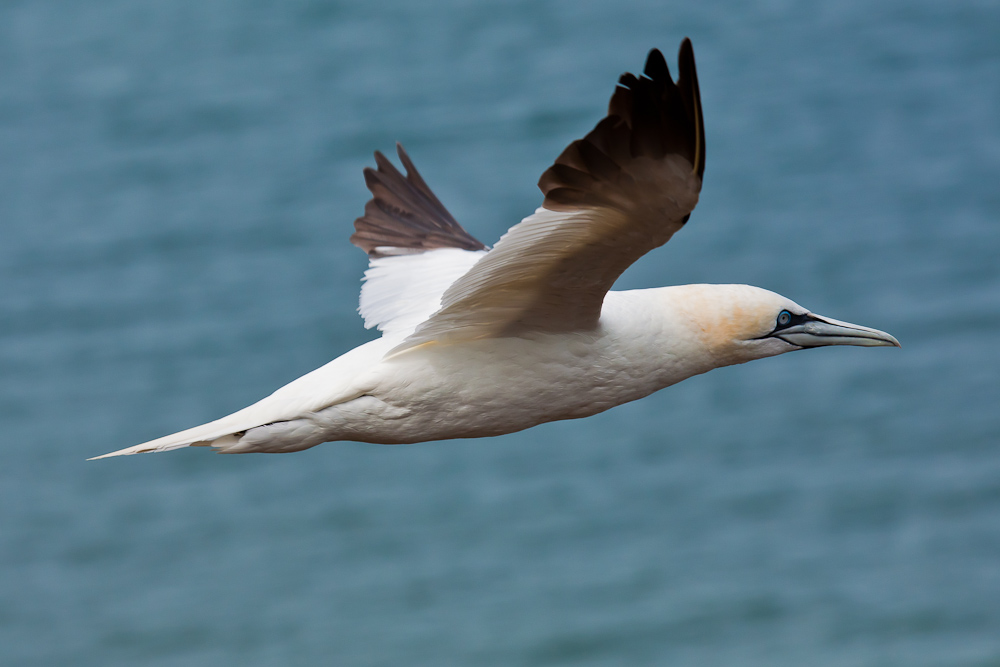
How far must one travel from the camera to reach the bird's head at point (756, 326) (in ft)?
14.1

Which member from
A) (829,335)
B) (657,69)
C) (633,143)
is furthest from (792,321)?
(657,69)

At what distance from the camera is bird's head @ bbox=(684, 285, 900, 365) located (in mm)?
4312

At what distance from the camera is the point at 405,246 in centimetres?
557

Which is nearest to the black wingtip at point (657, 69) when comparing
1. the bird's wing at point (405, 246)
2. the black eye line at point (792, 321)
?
the black eye line at point (792, 321)

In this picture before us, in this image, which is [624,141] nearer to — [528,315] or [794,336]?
[528,315]

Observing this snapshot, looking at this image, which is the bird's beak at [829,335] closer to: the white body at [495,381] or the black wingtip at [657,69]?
the white body at [495,381]

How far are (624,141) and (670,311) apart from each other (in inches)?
44.6

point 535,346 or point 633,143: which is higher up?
point 633,143

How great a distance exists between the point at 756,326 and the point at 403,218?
1.92 meters

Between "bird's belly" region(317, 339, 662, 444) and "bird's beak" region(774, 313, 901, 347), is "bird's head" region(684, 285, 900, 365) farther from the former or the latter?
"bird's belly" region(317, 339, 662, 444)

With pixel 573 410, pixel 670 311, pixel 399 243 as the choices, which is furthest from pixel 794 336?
pixel 399 243

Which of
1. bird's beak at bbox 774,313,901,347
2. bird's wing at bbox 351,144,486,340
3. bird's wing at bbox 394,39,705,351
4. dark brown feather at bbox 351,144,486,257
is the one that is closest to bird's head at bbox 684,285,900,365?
bird's beak at bbox 774,313,901,347

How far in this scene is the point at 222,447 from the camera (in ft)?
13.4

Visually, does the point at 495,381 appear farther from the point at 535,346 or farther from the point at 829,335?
the point at 829,335
